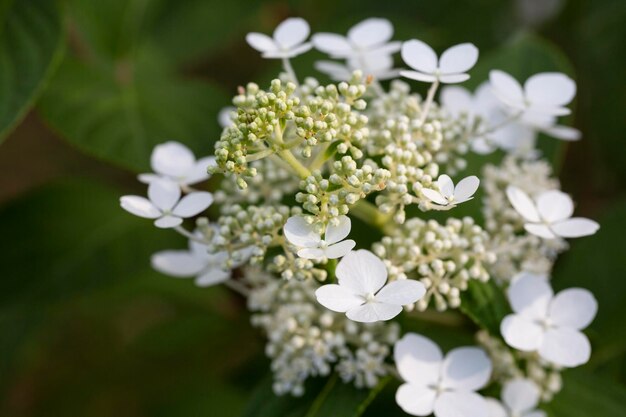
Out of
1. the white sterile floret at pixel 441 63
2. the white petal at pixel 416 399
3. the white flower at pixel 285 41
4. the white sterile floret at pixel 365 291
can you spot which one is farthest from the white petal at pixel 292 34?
the white petal at pixel 416 399

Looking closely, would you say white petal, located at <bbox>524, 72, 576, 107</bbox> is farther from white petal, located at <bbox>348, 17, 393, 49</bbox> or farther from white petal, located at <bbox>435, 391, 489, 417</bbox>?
white petal, located at <bbox>435, 391, 489, 417</bbox>

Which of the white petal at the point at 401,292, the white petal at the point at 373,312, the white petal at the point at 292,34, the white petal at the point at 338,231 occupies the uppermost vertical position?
the white petal at the point at 292,34

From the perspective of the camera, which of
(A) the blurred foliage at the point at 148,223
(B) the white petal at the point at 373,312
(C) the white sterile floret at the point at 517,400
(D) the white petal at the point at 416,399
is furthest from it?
(A) the blurred foliage at the point at 148,223

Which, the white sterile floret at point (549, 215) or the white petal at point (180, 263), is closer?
the white sterile floret at point (549, 215)

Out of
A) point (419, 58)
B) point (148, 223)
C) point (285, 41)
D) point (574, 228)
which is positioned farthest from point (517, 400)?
point (148, 223)

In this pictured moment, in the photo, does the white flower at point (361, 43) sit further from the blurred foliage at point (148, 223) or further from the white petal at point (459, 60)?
the blurred foliage at point (148, 223)

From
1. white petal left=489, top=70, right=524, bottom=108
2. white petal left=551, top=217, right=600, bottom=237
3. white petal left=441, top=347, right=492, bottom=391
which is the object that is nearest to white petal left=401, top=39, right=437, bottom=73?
white petal left=489, top=70, right=524, bottom=108

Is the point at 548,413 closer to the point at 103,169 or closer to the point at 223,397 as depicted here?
the point at 223,397
